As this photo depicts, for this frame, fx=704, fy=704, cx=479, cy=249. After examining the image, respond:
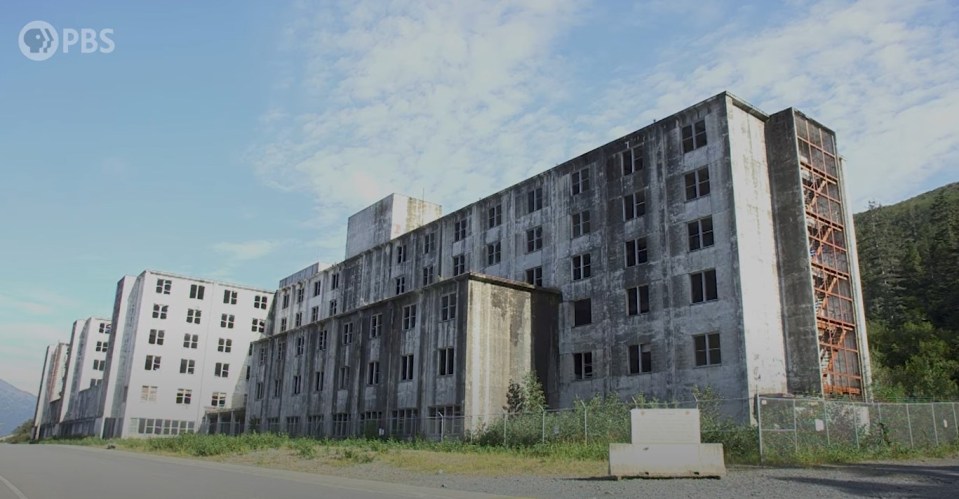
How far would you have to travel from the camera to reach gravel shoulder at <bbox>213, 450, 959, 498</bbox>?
1761 cm

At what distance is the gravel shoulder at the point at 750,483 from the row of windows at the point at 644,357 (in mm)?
10550

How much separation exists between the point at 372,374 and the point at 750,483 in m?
31.9

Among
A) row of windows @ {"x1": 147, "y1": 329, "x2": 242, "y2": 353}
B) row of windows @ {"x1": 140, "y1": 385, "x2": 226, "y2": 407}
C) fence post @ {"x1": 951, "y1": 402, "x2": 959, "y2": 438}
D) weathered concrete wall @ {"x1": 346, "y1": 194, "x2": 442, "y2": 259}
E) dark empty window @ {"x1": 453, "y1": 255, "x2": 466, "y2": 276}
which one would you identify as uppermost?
weathered concrete wall @ {"x1": 346, "y1": 194, "x2": 442, "y2": 259}

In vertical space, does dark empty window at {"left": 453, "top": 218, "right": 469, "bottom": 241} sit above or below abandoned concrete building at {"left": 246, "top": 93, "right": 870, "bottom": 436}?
above

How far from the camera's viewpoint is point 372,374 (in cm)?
4750

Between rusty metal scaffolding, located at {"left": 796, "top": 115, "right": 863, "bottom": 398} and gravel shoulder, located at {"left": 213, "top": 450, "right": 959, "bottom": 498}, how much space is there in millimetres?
11229

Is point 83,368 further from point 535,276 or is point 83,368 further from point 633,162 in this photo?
point 633,162

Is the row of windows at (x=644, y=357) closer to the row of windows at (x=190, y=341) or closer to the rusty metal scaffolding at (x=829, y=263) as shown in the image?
the rusty metal scaffolding at (x=829, y=263)

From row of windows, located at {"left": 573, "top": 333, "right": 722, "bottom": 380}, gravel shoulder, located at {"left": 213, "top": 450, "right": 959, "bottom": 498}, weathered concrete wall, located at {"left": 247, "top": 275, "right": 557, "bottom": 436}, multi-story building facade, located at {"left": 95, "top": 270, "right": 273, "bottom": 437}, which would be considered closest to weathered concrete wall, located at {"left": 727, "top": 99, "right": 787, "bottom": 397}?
row of windows, located at {"left": 573, "top": 333, "right": 722, "bottom": 380}

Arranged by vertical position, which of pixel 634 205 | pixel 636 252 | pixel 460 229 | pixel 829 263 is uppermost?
pixel 460 229

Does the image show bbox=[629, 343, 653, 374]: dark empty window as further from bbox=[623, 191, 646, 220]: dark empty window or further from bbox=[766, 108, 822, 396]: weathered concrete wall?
bbox=[623, 191, 646, 220]: dark empty window

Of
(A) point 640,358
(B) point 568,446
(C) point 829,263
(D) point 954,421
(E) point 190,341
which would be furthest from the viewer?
(E) point 190,341

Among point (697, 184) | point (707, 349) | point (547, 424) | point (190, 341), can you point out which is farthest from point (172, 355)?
point (707, 349)

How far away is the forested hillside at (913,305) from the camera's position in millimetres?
50344
